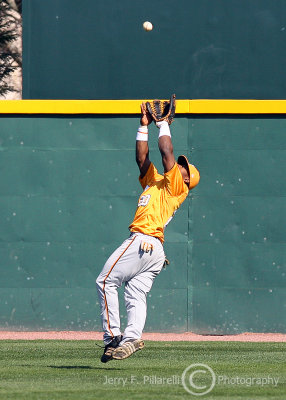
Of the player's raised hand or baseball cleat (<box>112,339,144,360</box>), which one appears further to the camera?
the player's raised hand

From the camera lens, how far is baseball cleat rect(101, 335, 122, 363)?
7.16 m

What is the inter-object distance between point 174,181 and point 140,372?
1.56m

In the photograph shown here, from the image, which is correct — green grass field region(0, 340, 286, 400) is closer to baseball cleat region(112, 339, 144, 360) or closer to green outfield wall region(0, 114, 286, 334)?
baseball cleat region(112, 339, 144, 360)

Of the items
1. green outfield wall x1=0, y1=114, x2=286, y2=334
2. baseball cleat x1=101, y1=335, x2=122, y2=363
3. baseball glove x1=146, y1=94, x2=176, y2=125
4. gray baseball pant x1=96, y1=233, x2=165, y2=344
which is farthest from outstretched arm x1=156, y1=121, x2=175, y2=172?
green outfield wall x1=0, y1=114, x2=286, y2=334

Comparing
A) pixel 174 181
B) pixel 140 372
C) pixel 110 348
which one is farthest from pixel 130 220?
pixel 140 372
